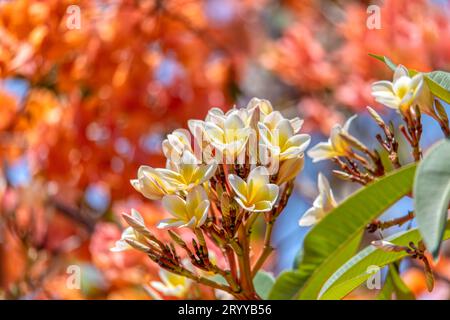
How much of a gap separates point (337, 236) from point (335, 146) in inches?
3.8

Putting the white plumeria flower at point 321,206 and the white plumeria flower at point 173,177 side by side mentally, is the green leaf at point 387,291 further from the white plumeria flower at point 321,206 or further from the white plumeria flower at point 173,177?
the white plumeria flower at point 173,177

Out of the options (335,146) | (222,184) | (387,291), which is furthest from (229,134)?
(387,291)

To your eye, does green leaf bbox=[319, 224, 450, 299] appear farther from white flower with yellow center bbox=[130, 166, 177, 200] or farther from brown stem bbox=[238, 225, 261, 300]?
white flower with yellow center bbox=[130, 166, 177, 200]

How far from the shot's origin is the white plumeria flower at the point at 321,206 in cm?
72

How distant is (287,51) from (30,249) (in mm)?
994

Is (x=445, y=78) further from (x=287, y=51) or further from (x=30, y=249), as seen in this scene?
(x=287, y=51)

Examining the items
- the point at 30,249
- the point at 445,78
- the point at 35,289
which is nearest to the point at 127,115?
the point at 30,249

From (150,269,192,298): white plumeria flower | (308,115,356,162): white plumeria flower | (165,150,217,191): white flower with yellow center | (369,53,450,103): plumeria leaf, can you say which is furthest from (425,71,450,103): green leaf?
(150,269,192,298): white plumeria flower

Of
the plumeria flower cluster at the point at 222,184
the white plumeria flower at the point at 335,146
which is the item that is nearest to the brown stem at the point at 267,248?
the plumeria flower cluster at the point at 222,184

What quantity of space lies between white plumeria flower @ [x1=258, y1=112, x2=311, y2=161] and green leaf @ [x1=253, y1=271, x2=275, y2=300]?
8.0 inches

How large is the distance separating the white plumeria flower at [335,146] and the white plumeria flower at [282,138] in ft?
0.25

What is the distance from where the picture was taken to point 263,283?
0.80 metres

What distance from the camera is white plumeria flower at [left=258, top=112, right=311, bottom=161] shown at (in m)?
0.64

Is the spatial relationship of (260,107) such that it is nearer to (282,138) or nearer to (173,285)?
(282,138)
